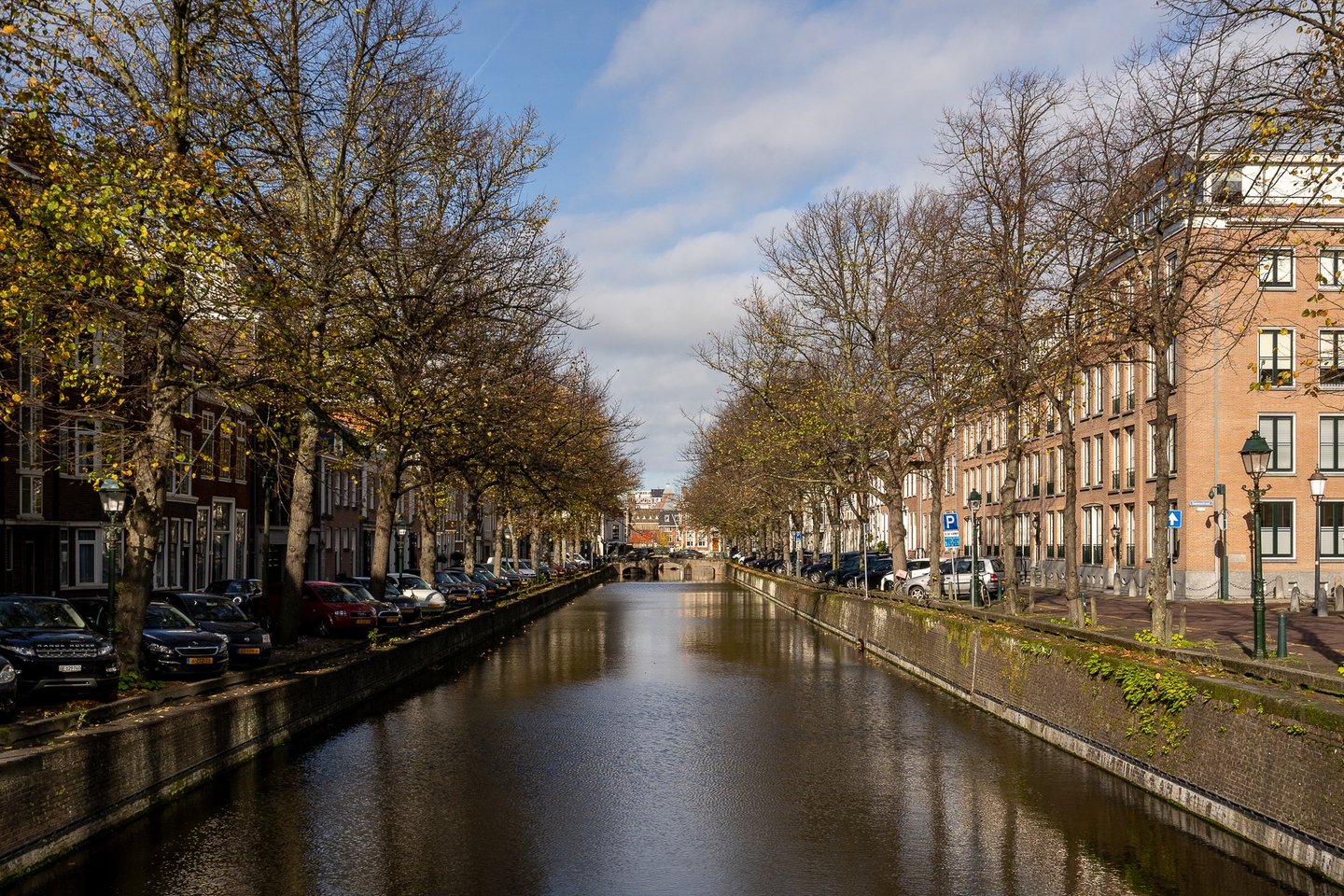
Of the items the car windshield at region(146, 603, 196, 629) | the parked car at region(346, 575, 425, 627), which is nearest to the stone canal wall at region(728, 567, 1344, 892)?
the car windshield at region(146, 603, 196, 629)

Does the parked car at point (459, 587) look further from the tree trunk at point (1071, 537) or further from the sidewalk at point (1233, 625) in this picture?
the tree trunk at point (1071, 537)

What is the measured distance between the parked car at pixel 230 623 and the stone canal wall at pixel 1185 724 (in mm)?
12805

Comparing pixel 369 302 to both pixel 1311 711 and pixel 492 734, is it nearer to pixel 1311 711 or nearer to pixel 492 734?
pixel 492 734

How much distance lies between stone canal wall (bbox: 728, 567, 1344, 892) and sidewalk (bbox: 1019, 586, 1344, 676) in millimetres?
2446

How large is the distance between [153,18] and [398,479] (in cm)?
1705

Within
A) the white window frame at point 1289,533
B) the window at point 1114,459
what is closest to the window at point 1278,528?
the white window frame at point 1289,533

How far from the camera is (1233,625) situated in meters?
30.9

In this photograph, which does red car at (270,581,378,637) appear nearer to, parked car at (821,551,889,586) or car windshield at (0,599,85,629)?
car windshield at (0,599,85,629)

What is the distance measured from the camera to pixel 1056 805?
13.9 metres

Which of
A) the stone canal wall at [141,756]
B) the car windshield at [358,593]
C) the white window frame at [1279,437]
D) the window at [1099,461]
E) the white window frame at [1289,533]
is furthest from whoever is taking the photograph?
the window at [1099,461]

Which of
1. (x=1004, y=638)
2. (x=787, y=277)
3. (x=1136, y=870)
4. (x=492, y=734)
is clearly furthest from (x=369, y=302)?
(x=787, y=277)

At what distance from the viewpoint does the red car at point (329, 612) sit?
34.7m

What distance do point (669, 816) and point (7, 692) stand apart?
784 centimetres

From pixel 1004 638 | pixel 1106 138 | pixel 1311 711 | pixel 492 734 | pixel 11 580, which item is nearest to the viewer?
pixel 1311 711
